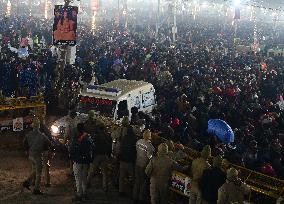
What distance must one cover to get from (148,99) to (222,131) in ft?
14.6

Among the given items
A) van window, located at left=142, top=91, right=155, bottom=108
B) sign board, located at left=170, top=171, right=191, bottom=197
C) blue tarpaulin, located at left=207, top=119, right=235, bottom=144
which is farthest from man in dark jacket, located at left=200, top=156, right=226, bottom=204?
van window, located at left=142, top=91, right=155, bottom=108

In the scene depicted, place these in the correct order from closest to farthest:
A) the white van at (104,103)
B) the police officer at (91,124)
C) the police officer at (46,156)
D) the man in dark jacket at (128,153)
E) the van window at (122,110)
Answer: the man in dark jacket at (128,153)
the police officer at (46,156)
the police officer at (91,124)
the white van at (104,103)
the van window at (122,110)

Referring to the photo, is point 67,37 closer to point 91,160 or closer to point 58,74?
point 58,74

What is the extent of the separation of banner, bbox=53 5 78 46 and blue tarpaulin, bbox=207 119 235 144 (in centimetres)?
767

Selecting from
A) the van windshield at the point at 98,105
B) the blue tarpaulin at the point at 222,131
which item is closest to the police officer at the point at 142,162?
the blue tarpaulin at the point at 222,131

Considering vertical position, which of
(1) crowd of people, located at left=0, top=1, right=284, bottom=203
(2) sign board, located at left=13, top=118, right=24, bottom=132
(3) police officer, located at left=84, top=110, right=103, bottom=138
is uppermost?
(3) police officer, located at left=84, top=110, right=103, bottom=138

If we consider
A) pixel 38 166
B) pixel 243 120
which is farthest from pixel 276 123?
pixel 38 166

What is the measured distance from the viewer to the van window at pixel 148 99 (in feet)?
51.3

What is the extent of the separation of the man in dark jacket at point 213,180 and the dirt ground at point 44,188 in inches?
112

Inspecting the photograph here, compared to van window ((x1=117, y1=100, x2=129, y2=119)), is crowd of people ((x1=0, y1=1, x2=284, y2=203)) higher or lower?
lower

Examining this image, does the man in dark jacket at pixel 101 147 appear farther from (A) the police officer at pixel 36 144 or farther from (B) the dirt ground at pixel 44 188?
(A) the police officer at pixel 36 144

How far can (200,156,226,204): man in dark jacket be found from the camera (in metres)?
8.19

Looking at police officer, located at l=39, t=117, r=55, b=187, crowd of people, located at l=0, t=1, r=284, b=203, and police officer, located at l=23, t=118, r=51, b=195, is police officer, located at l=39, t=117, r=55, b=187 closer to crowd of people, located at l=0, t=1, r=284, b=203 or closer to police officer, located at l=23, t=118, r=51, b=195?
police officer, located at l=23, t=118, r=51, b=195

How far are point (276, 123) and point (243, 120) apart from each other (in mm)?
1204
